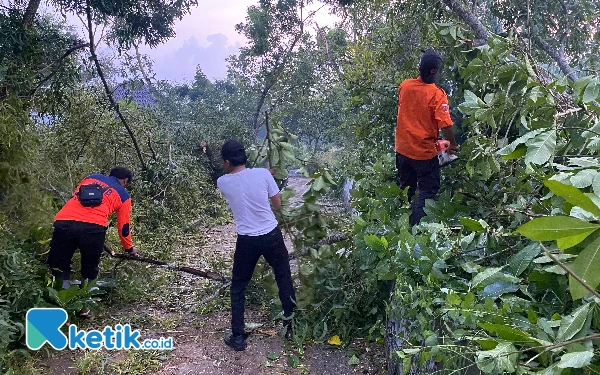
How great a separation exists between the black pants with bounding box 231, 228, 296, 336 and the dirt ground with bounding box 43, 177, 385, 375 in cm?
25

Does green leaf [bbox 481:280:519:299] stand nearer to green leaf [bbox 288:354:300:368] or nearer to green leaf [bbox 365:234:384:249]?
green leaf [bbox 365:234:384:249]

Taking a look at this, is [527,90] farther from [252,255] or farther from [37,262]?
[37,262]

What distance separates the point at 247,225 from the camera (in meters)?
3.59

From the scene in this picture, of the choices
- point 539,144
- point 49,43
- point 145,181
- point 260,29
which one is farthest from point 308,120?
point 539,144

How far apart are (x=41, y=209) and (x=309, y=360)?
321 cm

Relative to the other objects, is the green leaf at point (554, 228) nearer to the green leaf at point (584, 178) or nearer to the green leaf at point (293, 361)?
the green leaf at point (584, 178)

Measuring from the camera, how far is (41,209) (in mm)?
4824

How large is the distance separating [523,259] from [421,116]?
2.06 meters

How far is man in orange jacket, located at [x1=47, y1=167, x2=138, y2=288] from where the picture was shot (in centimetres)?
393

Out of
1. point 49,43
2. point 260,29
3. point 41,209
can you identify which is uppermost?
point 260,29

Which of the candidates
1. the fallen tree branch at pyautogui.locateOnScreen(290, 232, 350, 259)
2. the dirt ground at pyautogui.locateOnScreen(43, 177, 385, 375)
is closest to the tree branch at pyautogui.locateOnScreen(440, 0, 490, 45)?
the fallen tree branch at pyautogui.locateOnScreen(290, 232, 350, 259)

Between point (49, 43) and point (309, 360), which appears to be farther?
point (49, 43)
